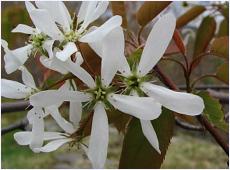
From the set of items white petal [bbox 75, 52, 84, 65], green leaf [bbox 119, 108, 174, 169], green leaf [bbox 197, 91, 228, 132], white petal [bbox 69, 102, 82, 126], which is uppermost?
white petal [bbox 75, 52, 84, 65]

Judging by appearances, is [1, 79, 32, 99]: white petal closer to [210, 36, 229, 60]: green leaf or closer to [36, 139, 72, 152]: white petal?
[36, 139, 72, 152]: white petal

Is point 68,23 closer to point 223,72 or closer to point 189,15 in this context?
point 223,72

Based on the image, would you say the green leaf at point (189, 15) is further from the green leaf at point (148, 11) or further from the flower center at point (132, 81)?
the flower center at point (132, 81)

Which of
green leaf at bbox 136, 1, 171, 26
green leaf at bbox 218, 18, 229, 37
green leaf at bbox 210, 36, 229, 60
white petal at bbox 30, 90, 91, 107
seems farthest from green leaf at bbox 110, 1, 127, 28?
green leaf at bbox 218, 18, 229, 37

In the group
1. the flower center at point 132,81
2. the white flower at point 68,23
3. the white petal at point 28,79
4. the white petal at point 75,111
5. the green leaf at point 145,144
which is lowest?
the green leaf at point 145,144

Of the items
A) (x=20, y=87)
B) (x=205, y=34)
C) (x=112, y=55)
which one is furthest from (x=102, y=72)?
(x=205, y=34)

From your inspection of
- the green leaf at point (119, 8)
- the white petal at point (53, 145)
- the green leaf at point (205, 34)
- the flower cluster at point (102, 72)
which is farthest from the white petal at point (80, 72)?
the green leaf at point (205, 34)
